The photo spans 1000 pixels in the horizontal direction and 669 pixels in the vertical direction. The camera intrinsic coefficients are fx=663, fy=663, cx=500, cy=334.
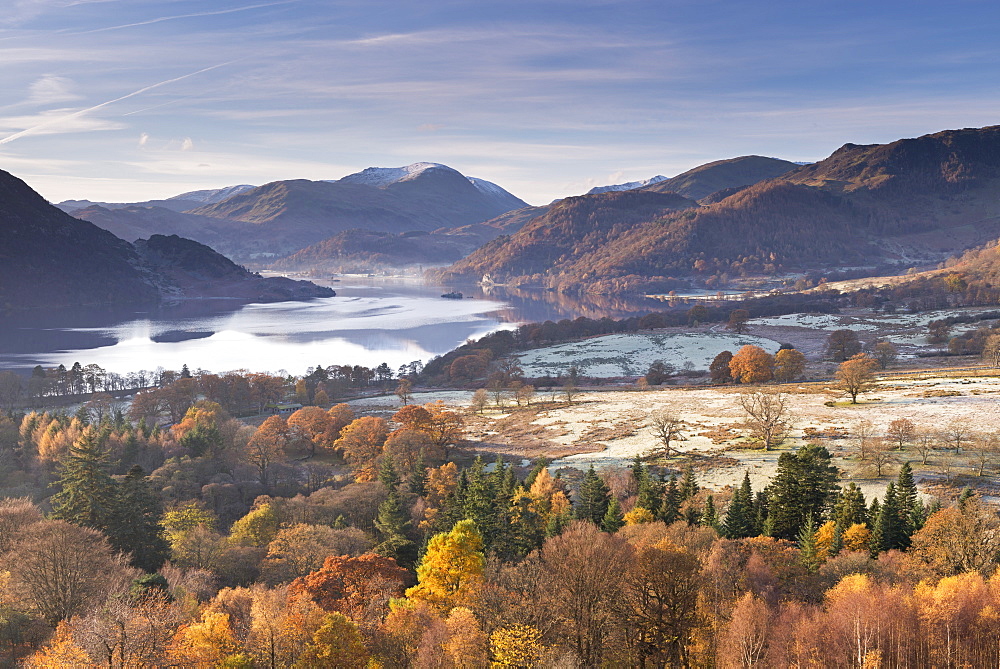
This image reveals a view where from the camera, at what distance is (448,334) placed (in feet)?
633

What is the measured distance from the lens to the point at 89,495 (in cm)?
4269

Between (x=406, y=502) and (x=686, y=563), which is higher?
(x=686, y=563)

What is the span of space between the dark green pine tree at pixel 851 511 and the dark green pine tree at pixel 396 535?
24.3 metres

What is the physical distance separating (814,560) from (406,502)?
1122 inches

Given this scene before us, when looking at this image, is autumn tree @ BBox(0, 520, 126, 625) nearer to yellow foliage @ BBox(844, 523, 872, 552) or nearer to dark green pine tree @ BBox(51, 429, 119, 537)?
dark green pine tree @ BBox(51, 429, 119, 537)

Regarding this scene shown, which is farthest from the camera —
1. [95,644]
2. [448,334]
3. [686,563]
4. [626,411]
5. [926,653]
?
[448,334]

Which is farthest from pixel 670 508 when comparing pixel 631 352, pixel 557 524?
pixel 631 352

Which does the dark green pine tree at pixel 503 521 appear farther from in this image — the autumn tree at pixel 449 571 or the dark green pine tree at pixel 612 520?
the autumn tree at pixel 449 571

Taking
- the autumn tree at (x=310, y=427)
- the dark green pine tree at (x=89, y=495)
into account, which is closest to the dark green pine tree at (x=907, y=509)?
the dark green pine tree at (x=89, y=495)

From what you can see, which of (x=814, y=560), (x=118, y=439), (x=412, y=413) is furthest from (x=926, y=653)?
(x=118, y=439)

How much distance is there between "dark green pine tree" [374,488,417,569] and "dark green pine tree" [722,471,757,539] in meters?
18.4

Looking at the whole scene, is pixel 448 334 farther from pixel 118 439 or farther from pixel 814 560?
pixel 814 560

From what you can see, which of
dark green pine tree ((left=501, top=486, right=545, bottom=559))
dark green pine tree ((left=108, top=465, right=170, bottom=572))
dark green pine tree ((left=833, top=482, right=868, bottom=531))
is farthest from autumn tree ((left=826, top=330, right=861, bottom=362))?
dark green pine tree ((left=108, top=465, right=170, bottom=572))

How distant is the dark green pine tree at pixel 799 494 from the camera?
126 feet
